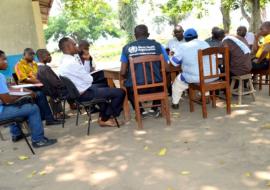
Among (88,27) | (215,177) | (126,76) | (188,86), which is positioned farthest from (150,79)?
(88,27)

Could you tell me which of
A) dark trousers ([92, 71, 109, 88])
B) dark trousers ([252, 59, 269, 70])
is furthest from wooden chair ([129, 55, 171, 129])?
dark trousers ([252, 59, 269, 70])

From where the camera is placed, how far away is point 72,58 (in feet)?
16.6

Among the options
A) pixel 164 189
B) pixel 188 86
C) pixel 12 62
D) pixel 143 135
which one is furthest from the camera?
pixel 12 62

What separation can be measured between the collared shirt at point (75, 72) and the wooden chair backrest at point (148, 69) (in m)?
0.69

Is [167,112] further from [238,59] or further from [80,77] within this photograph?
[238,59]

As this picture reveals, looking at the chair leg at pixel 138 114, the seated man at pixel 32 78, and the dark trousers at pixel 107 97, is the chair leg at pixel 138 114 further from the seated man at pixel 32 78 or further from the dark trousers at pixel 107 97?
the seated man at pixel 32 78

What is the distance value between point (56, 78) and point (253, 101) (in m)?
3.47

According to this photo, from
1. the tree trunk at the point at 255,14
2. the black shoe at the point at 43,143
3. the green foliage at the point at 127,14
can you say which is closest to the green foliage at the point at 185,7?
the tree trunk at the point at 255,14

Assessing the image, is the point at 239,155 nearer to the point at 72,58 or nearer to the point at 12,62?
the point at 72,58

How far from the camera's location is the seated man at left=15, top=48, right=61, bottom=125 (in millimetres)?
5996

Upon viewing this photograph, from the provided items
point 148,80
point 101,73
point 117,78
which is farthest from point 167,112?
point 101,73

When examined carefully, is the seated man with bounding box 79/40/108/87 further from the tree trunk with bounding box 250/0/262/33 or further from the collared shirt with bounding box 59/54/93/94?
the tree trunk with bounding box 250/0/262/33

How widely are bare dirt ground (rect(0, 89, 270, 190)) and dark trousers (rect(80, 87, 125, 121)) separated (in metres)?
0.27

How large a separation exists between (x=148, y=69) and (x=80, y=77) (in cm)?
104
